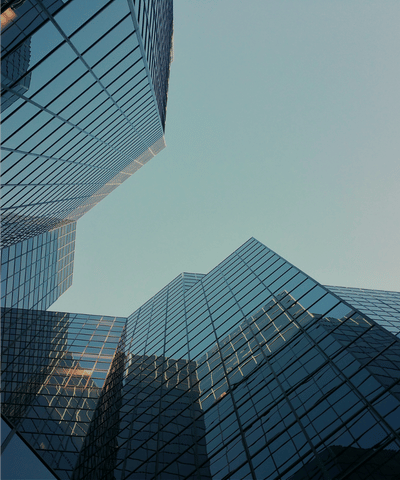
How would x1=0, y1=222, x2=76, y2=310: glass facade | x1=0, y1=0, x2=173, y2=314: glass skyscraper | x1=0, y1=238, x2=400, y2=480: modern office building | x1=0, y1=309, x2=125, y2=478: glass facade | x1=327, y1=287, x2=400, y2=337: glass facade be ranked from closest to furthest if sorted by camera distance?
1. x1=0, y1=238, x2=400, y2=480: modern office building
2. x1=0, y1=0, x2=173, y2=314: glass skyscraper
3. x1=0, y1=309, x2=125, y2=478: glass facade
4. x1=327, y1=287, x2=400, y2=337: glass facade
5. x1=0, y1=222, x2=76, y2=310: glass facade

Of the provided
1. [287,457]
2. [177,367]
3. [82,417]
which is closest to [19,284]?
[82,417]

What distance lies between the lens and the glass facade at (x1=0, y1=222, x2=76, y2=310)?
28.6 m

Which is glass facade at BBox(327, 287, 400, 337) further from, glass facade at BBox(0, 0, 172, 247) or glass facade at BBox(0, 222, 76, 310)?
glass facade at BBox(0, 222, 76, 310)

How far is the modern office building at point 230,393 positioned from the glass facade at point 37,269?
2.85 metres

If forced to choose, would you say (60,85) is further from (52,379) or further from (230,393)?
(52,379)

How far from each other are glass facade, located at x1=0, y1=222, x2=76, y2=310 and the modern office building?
285cm

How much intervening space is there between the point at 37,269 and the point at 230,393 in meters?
28.9

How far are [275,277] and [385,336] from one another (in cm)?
1207

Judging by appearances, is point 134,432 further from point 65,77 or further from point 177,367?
point 65,77

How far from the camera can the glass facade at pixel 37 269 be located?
28.6 m

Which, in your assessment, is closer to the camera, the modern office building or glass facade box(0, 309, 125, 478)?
the modern office building

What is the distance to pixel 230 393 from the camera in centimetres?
1614

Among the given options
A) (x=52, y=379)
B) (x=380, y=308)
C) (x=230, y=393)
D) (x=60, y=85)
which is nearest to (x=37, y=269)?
(x=52, y=379)

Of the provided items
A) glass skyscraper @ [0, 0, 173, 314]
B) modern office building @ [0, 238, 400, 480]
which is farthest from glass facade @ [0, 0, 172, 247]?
modern office building @ [0, 238, 400, 480]
